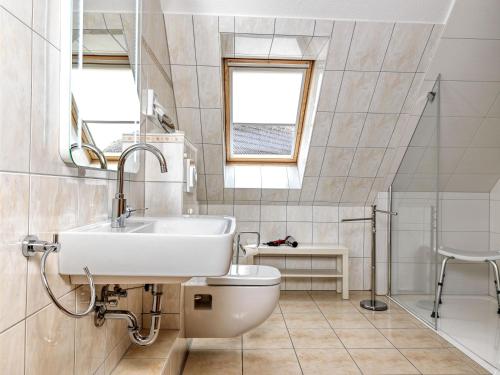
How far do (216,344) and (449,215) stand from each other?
1996 millimetres

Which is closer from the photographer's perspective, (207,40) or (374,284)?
(207,40)

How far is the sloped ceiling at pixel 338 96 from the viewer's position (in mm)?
2750

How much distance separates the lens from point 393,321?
3146mm

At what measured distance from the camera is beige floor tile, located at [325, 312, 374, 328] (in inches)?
120

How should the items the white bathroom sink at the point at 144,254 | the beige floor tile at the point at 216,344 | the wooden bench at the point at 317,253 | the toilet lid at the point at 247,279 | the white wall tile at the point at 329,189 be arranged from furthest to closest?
the white wall tile at the point at 329,189
the wooden bench at the point at 317,253
the beige floor tile at the point at 216,344
the toilet lid at the point at 247,279
the white bathroom sink at the point at 144,254

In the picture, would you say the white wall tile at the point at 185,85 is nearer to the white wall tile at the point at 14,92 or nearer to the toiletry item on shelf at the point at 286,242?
the toiletry item on shelf at the point at 286,242

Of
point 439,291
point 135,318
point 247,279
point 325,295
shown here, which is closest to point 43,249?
point 135,318

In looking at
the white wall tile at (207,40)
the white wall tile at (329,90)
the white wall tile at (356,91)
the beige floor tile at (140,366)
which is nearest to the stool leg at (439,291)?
the white wall tile at (356,91)

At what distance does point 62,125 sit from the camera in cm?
123

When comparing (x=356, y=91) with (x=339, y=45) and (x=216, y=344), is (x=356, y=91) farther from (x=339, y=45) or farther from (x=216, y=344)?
(x=216, y=344)

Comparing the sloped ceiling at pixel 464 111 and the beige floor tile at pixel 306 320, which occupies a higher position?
the sloped ceiling at pixel 464 111

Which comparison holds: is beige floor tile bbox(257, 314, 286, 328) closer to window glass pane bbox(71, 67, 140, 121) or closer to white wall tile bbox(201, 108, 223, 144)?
white wall tile bbox(201, 108, 223, 144)

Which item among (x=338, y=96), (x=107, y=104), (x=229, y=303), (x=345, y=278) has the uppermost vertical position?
(x=338, y=96)

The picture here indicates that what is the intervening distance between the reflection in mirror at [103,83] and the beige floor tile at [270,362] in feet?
4.54
